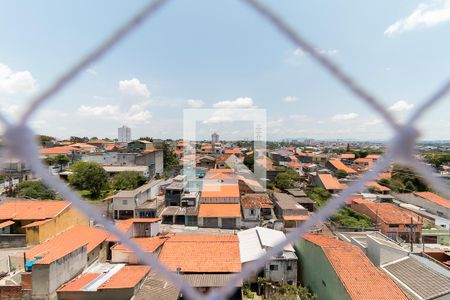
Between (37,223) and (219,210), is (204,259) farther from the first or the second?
(37,223)

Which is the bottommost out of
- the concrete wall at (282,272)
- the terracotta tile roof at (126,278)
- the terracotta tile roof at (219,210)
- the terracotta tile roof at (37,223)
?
the concrete wall at (282,272)

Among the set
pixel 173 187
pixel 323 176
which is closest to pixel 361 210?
pixel 323 176

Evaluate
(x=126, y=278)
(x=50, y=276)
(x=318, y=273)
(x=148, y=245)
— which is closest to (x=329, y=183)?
(x=318, y=273)

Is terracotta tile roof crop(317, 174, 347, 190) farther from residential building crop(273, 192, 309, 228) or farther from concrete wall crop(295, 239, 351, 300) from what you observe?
concrete wall crop(295, 239, 351, 300)

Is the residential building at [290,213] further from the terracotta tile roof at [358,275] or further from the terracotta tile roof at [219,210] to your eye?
the terracotta tile roof at [358,275]

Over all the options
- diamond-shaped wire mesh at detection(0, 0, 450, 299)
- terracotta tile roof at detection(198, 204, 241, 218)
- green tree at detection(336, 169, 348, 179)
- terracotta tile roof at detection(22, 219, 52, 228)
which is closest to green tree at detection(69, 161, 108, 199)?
terracotta tile roof at detection(22, 219, 52, 228)

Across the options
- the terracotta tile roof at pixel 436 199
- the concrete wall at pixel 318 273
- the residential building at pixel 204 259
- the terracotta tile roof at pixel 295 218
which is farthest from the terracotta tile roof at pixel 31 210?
the terracotta tile roof at pixel 436 199

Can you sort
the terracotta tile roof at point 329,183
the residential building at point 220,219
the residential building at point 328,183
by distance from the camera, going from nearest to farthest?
the residential building at point 220,219, the residential building at point 328,183, the terracotta tile roof at point 329,183
